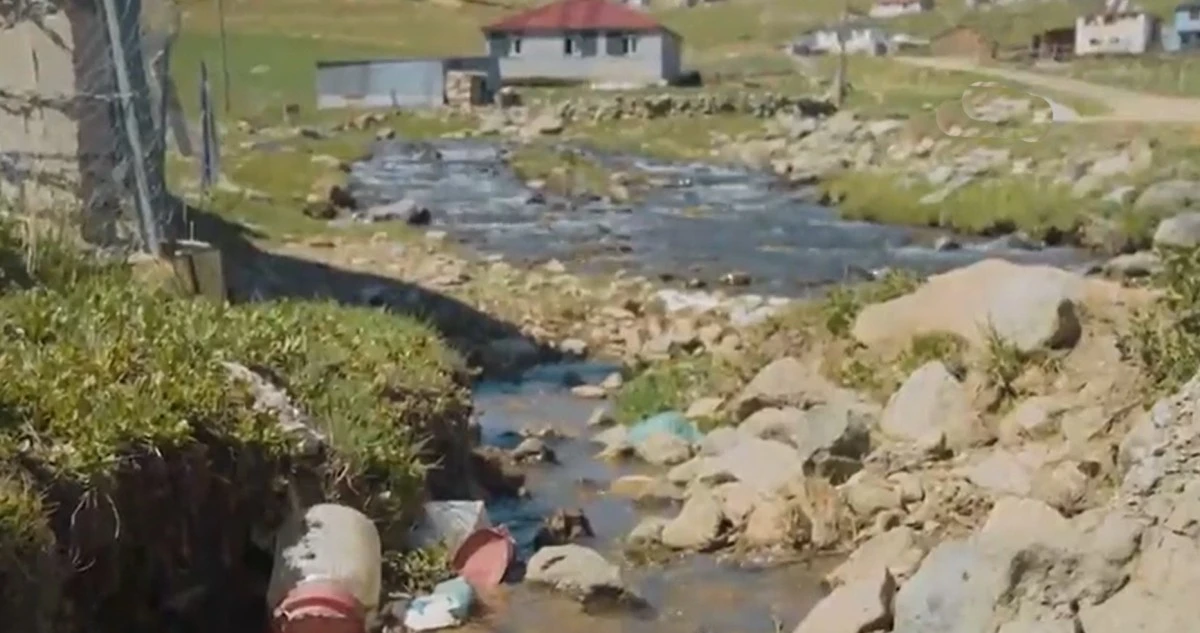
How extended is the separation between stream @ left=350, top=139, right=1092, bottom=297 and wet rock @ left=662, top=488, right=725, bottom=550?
40.1 feet

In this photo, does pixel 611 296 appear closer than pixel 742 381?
No

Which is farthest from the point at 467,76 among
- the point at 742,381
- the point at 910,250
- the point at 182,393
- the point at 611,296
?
the point at 182,393

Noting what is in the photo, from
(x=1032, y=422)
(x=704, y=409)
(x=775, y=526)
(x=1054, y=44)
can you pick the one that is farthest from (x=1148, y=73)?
(x=775, y=526)

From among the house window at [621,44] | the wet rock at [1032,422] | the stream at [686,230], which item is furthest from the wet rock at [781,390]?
the house window at [621,44]

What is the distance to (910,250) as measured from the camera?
28.6m

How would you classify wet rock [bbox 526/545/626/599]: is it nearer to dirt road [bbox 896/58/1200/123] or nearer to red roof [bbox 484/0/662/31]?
dirt road [bbox 896/58/1200/123]

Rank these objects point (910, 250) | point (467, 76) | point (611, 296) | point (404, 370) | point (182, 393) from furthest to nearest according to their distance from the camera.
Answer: point (467, 76) < point (910, 250) < point (611, 296) < point (404, 370) < point (182, 393)

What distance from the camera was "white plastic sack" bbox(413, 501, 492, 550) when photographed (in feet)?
33.7

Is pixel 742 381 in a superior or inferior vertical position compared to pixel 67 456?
inferior

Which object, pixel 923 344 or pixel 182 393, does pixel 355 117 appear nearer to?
pixel 923 344

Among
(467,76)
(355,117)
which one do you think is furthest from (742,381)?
(467,76)

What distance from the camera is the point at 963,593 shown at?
7480 mm

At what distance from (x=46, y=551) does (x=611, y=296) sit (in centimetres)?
1583

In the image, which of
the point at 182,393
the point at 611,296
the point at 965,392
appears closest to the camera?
the point at 182,393
